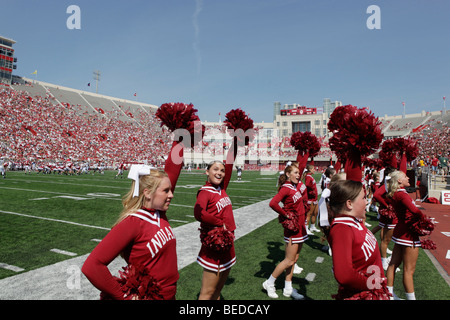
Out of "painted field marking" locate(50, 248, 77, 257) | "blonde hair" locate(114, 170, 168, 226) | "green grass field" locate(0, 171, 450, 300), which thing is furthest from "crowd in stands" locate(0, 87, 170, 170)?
"blonde hair" locate(114, 170, 168, 226)

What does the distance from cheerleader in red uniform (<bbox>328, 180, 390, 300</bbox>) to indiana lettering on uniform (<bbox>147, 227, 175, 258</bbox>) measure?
1.00m

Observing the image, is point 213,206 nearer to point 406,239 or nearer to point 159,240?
point 159,240

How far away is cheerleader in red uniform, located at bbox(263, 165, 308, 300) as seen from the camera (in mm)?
3693

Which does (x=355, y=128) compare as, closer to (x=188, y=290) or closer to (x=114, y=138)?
(x=188, y=290)

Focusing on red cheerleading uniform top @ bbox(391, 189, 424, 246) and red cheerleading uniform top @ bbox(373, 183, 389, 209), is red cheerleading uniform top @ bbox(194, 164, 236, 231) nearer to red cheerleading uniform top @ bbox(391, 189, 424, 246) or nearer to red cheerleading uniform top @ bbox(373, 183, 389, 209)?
red cheerleading uniform top @ bbox(391, 189, 424, 246)

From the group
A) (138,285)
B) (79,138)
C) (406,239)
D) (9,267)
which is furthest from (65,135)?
(138,285)

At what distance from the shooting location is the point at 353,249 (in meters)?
1.77

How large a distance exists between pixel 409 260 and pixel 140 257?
3170mm

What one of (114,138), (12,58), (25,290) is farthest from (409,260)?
(12,58)

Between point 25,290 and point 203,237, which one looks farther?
point 25,290

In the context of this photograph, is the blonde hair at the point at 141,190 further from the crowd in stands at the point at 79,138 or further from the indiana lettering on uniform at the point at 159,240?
the crowd in stands at the point at 79,138

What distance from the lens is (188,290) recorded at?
12.3 ft

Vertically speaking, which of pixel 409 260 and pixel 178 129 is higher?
pixel 178 129

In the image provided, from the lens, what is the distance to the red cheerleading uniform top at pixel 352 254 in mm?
1636
